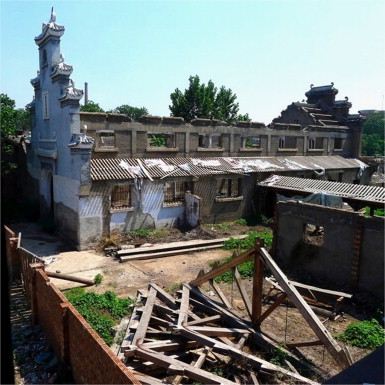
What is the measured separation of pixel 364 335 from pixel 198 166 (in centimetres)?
1257

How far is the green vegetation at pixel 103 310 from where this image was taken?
8.27 metres

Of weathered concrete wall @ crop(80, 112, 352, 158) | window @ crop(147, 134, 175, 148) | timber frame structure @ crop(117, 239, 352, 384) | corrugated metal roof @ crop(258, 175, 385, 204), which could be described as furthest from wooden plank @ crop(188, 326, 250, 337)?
window @ crop(147, 134, 175, 148)

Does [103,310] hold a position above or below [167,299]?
below

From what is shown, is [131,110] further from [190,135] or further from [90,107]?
[190,135]

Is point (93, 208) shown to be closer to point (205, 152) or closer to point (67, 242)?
point (67, 242)

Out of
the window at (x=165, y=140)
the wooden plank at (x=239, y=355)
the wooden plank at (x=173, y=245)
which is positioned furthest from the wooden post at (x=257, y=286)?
the window at (x=165, y=140)

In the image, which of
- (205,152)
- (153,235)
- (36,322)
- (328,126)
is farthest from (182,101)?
(36,322)

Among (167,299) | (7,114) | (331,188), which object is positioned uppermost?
(7,114)

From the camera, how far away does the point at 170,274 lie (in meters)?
12.9

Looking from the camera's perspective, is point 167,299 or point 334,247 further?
point 334,247

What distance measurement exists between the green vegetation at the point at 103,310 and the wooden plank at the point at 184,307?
158 cm

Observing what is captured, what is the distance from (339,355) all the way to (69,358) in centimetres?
509

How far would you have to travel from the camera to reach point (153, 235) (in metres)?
16.9

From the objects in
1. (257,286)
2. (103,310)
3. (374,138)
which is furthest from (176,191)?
(374,138)
